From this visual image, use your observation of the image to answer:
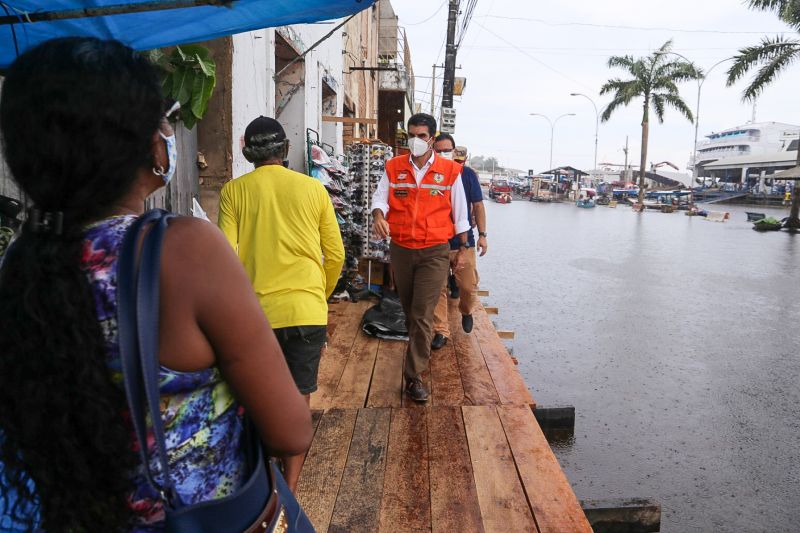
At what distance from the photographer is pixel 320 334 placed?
2939 mm

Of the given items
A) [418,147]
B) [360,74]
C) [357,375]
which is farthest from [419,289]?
[360,74]

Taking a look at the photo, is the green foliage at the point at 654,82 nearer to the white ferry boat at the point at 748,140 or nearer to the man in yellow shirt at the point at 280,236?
the man in yellow shirt at the point at 280,236

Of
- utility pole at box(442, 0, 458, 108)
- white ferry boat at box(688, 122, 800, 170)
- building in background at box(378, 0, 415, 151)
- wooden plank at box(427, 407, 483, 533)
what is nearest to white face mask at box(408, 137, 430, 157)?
wooden plank at box(427, 407, 483, 533)

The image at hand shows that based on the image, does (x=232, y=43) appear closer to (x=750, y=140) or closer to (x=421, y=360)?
(x=421, y=360)

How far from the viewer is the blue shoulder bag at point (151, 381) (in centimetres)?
97

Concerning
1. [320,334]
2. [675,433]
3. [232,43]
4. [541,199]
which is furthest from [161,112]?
[541,199]

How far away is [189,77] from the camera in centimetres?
403

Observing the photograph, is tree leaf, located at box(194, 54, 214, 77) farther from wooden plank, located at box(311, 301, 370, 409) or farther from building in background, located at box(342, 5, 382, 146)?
building in background, located at box(342, 5, 382, 146)

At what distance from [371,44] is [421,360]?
46.6 ft

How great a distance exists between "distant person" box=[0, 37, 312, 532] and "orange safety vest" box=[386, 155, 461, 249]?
338 cm

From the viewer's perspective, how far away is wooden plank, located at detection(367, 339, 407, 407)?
423 cm

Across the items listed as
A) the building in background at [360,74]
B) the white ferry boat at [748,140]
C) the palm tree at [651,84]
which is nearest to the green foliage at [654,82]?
A: the palm tree at [651,84]

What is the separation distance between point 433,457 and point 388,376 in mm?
1353

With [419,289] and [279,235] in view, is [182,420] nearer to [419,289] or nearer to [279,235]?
[279,235]
